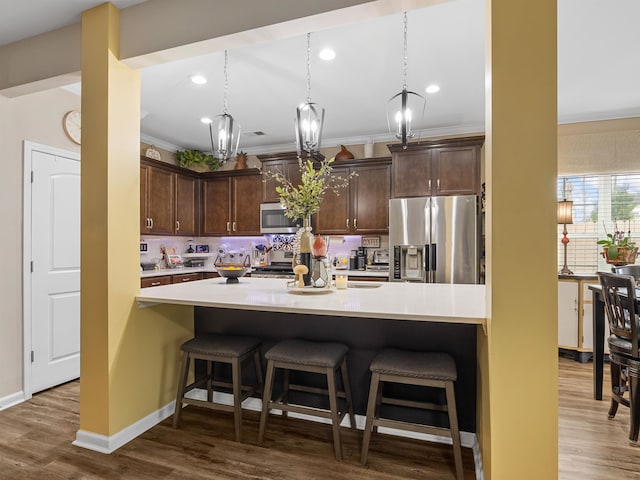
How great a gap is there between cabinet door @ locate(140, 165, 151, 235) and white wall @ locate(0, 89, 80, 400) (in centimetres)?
148

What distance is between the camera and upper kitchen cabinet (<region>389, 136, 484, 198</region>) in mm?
4270

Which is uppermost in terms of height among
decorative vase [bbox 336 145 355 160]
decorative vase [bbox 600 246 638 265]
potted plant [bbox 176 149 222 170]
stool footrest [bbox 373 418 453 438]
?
potted plant [bbox 176 149 222 170]

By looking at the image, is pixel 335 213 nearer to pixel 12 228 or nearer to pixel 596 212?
pixel 596 212

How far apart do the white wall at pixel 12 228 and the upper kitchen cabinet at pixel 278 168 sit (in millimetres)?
2639

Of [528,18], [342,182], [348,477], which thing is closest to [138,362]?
[348,477]

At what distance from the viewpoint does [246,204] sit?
5.41 meters

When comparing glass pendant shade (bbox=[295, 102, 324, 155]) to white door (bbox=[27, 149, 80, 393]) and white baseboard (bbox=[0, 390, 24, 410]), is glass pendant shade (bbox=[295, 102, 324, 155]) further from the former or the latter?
white baseboard (bbox=[0, 390, 24, 410])

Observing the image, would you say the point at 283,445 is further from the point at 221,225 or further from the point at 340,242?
the point at 221,225

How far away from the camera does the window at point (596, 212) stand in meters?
4.19

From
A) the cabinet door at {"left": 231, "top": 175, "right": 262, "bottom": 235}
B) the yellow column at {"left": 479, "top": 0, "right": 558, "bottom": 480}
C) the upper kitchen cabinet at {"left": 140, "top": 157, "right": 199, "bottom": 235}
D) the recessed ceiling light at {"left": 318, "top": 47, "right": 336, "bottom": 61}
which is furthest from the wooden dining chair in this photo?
the upper kitchen cabinet at {"left": 140, "top": 157, "right": 199, "bottom": 235}

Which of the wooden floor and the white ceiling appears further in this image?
the white ceiling

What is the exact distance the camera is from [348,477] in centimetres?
194

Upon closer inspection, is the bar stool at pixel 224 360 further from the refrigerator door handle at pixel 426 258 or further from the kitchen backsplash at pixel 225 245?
the kitchen backsplash at pixel 225 245

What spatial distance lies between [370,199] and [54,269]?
3416mm
